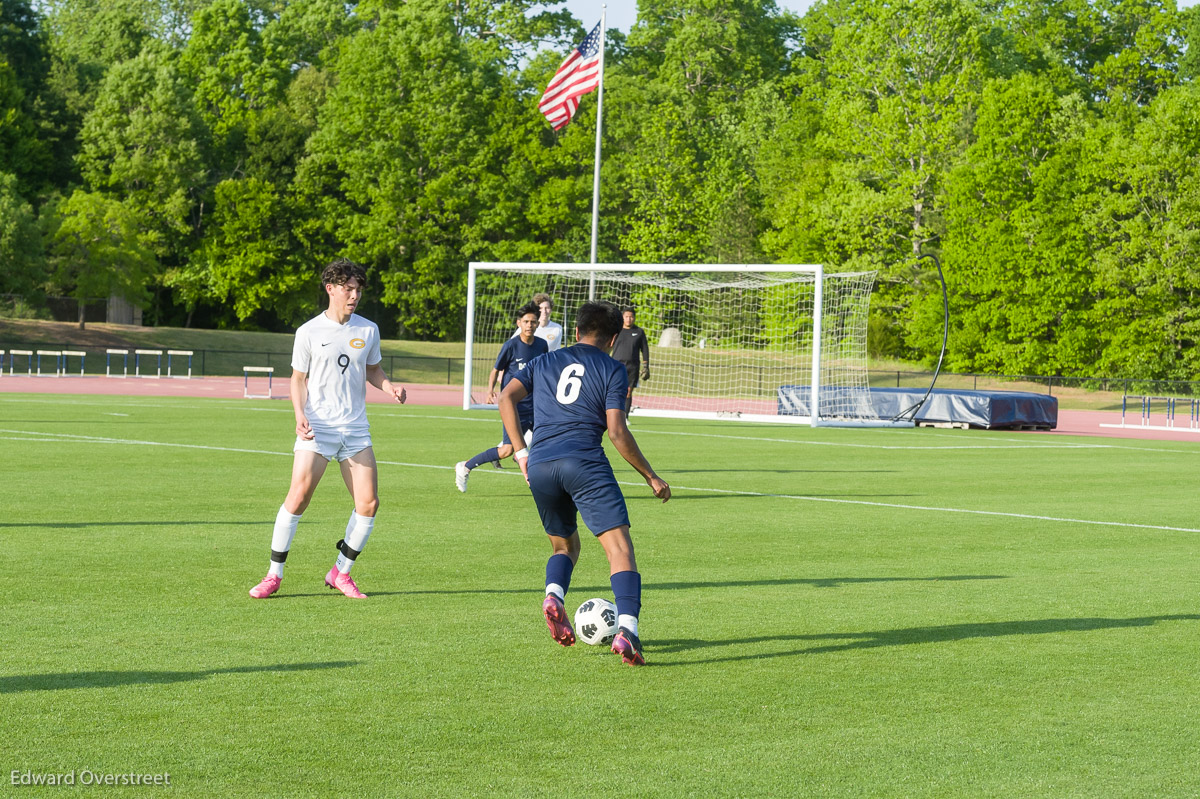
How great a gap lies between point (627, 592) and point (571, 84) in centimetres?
3119

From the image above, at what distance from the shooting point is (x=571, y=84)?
120 ft

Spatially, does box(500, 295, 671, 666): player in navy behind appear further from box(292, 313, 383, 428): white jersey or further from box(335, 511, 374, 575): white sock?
box(335, 511, 374, 575): white sock

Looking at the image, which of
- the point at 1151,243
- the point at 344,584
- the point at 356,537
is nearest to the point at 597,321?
the point at 356,537

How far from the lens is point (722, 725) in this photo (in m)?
5.58

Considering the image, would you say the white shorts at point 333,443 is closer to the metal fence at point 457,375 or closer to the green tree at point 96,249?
the metal fence at point 457,375

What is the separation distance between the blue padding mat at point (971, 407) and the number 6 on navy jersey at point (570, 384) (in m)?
26.8

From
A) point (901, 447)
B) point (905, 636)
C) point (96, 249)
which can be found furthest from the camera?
point (96, 249)

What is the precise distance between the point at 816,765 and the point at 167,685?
279 centimetres

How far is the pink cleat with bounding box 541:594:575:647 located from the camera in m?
6.80

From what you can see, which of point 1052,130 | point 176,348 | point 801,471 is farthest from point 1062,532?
point 176,348

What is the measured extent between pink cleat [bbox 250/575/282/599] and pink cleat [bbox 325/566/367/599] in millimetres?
334

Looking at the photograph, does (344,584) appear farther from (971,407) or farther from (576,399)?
(971,407)

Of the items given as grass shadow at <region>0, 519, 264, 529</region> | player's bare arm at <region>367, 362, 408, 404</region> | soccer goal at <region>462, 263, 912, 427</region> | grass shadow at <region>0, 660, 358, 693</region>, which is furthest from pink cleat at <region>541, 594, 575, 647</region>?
soccer goal at <region>462, 263, 912, 427</region>

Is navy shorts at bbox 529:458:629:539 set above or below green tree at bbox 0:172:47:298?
below
